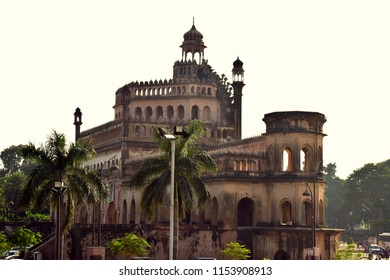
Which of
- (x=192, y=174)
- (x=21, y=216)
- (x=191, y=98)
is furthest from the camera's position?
(x=21, y=216)

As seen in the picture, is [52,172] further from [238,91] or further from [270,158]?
[238,91]

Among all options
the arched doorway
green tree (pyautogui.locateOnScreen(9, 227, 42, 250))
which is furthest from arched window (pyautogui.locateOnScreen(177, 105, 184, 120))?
green tree (pyautogui.locateOnScreen(9, 227, 42, 250))

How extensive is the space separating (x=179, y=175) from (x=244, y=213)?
27.3 m

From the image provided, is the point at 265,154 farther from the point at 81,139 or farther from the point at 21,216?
the point at 21,216

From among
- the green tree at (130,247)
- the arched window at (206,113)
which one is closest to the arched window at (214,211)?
the green tree at (130,247)

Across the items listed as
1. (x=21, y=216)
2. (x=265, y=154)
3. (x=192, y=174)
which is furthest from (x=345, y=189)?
(x=192, y=174)

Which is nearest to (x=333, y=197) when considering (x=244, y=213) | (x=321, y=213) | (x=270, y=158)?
(x=244, y=213)

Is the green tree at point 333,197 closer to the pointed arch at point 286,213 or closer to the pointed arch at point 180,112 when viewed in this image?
the pointed arch at point 180,112

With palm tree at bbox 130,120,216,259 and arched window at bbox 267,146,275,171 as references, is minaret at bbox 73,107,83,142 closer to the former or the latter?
arched window at bbox 267,146,275,171

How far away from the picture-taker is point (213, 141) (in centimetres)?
9894

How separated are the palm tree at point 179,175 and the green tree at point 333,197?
99.3 m

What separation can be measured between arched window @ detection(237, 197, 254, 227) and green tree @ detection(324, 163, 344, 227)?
73.5 m

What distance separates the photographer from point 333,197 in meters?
171

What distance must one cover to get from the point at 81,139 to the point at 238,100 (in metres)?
18.5
